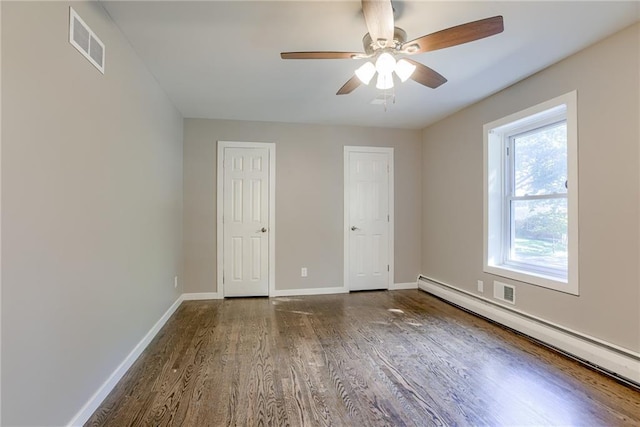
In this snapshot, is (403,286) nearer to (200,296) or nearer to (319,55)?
(200,296)

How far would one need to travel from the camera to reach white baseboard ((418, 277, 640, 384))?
2066 millimetres

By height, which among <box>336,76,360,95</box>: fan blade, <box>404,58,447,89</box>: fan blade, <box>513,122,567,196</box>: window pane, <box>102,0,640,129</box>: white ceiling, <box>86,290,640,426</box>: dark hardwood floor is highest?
<box>102,0,640,129</box>: white ceiling

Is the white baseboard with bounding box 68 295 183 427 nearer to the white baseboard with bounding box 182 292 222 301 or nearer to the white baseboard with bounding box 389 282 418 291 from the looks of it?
the white baseboard with bounding box 182 292 222 301

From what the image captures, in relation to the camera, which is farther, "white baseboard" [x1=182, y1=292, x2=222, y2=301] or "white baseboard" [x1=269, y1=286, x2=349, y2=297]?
"white baseboard" [x1=269, y1=286, x2=349, y2=297]

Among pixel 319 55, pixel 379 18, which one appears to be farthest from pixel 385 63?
pixel 319 55

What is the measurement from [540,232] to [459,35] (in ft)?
7.15

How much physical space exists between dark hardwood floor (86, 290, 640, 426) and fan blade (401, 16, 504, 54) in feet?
6.70

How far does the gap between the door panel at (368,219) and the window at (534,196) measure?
148 centimetres

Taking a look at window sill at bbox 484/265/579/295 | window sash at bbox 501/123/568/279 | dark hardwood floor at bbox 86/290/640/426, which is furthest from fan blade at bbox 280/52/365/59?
window sill at bbox 484/265/579/295

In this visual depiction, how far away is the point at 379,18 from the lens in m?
1.62

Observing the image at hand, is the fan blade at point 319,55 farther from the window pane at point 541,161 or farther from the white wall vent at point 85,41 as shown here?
the window pane at point 541,161

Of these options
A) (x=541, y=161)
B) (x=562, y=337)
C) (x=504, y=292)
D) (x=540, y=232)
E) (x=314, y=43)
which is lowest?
(x=562, y=337)

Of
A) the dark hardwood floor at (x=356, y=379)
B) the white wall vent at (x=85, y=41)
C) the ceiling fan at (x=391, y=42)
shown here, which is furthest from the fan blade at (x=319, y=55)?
the dark hardwood floor at (x=356, y=379)

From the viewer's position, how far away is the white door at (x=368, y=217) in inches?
177
